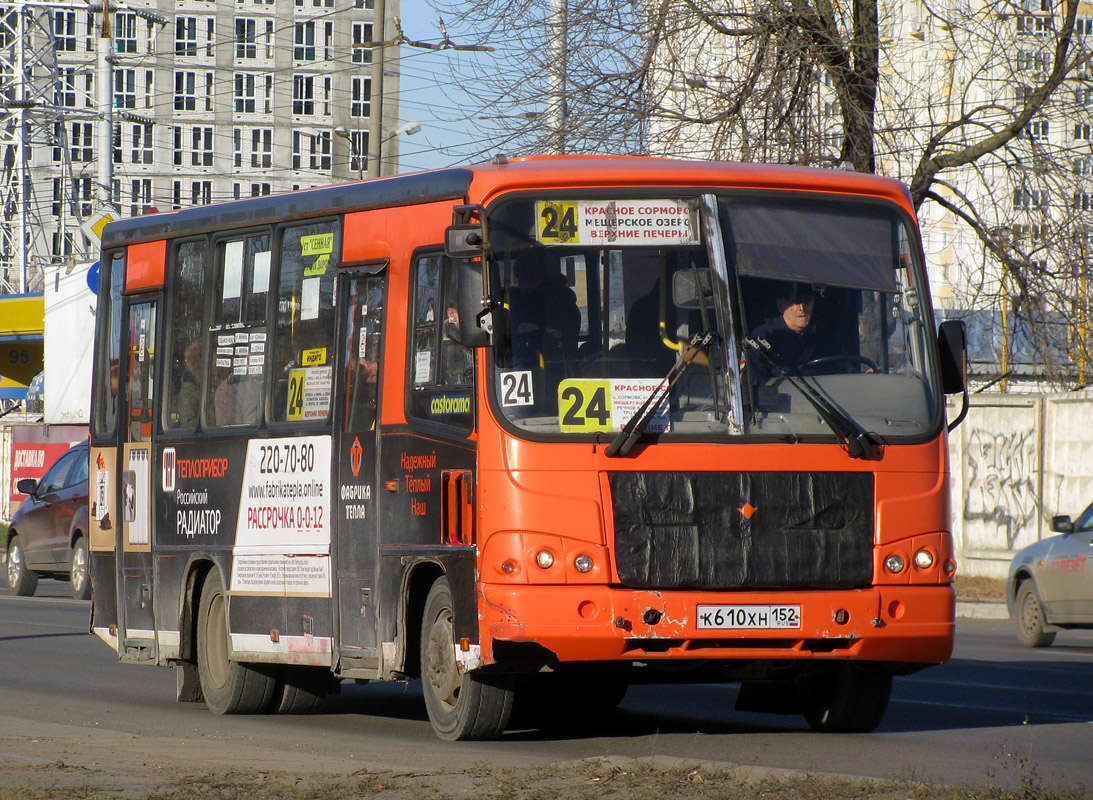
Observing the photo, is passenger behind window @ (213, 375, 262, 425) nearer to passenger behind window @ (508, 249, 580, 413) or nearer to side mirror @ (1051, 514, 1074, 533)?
passenger behind window @ (508, 249, 580, 413)

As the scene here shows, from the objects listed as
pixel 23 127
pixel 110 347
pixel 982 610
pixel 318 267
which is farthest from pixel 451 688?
pixel 23 127

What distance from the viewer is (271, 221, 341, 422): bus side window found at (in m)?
11.0

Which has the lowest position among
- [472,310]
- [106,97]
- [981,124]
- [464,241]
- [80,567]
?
[80,567]

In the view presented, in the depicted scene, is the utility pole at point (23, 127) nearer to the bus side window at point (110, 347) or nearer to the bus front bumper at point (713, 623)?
the bus side window at point (110, 347)

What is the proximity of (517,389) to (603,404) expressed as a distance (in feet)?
1.39

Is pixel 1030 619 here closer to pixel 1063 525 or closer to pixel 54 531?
pixel 1063 525

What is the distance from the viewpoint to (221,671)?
12.1 m

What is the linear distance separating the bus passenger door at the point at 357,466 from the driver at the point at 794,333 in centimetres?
223

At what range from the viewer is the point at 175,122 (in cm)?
12744

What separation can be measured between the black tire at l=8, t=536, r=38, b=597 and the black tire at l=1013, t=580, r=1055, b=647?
14160 millimetres

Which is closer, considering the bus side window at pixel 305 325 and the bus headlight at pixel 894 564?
the bus headlight at pixel 894 564

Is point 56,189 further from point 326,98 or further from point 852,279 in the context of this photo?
point 852,279

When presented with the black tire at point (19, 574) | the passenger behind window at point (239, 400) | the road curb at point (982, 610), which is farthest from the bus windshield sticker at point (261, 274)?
the black tire at point (19, 574)

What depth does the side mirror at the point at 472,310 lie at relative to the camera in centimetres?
916
